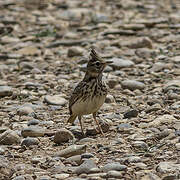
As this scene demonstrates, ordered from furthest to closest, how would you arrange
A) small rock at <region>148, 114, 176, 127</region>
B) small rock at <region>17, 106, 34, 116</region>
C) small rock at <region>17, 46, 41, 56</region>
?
small rock at <region>17, 46, 41, 56</region>
small rock at <region>17, 106, 34, 116</region>
small rock at <region>148, 114, 176, 127</region>

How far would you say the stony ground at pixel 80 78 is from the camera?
695 cm

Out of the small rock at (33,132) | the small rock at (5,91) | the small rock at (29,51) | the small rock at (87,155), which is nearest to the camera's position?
the small rock at (87,155)

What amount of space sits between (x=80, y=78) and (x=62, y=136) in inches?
174

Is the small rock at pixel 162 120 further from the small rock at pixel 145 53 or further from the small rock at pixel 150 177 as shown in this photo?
the small rock at pixel 145 53

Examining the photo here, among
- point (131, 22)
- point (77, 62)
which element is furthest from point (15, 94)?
point (131, 22)

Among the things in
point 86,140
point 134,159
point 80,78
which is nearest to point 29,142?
point 86,140

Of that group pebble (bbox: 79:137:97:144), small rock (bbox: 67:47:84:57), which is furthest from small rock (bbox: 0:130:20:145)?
small rock (bbox: 67:47:84:57)

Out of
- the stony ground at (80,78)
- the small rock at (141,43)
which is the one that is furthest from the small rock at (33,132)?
the small rock at (141,43)

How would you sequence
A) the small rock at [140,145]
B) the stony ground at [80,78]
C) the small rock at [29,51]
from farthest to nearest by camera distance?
the small rock at [29,51], the small rock at [140,145], the stony ground at [80,78]

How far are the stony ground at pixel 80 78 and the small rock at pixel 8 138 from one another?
15 millimetres

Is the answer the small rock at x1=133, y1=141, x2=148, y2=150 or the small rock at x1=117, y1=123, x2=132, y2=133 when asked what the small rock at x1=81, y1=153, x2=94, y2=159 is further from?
the small rock at x1=117, y1=123, x2=132, y2=133

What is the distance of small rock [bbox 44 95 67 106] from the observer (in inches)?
411

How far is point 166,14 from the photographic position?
723 inches

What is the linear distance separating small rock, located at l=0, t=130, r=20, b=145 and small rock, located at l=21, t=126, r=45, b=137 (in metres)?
0.23
